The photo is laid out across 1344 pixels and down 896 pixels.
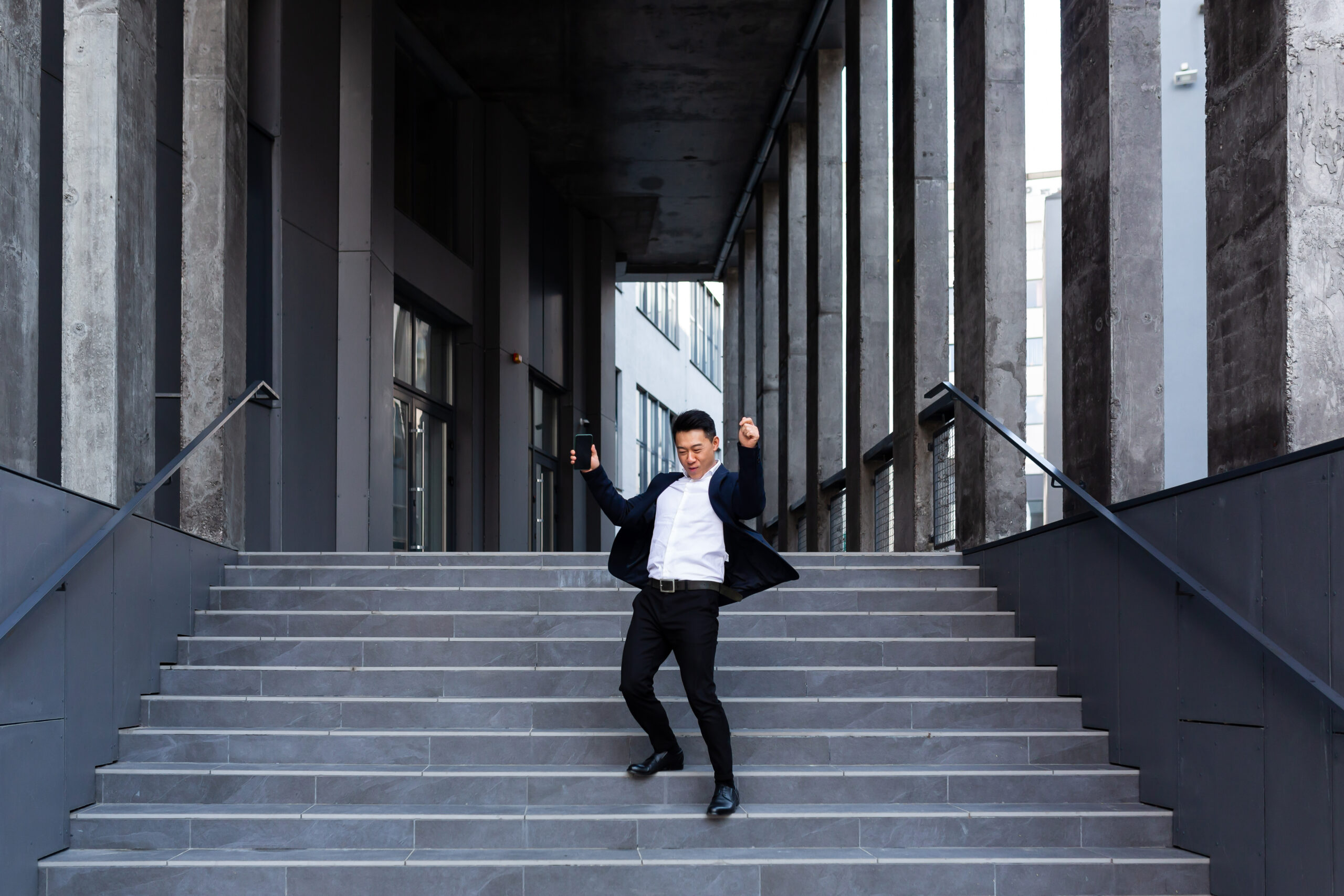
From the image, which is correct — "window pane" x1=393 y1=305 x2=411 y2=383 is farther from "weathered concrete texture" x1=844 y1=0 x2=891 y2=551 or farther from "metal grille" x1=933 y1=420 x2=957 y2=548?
"metal grille" x1=933 y1=420 x2=957 y2=548

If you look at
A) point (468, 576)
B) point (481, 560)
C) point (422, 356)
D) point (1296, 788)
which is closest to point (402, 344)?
point (422, 356)

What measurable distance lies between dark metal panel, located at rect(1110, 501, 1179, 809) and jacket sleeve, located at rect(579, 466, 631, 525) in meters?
2.24

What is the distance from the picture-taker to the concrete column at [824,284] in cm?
1484

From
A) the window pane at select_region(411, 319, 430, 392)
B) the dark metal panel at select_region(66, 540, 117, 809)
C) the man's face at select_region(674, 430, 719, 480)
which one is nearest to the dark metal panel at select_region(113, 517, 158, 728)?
the dark metal panel at select_region(66, 540, 117, 809)

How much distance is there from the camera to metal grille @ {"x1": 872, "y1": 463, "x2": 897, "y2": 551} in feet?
39.7

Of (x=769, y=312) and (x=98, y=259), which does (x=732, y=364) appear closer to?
(x=769, y=312)

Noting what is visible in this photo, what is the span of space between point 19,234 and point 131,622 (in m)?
1.80

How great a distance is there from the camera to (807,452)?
15508mm

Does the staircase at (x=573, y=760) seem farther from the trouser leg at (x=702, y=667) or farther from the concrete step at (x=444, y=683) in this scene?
the trouser leg at (x=702, y=667)

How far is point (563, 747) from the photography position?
578cm

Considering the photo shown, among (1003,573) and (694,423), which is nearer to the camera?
(694,423)

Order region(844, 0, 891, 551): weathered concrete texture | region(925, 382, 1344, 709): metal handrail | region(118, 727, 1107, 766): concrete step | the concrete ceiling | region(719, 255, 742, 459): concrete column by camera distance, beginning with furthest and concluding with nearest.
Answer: region(719, 255, 742, 459): concrete column < the concrete ceiling < region(844, 0, 891, 551): weathered concrete texture < region(118, 727, 1107, 766): concrete step < region(925, 382, 1344, 709): metal handrail

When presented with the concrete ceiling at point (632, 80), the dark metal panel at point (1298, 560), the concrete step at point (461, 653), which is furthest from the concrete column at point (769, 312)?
the dark metal panel at point (1298, 560)

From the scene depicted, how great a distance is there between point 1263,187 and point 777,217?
16.0m
